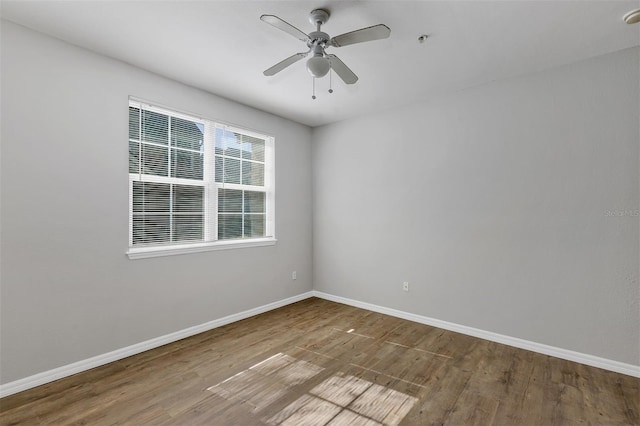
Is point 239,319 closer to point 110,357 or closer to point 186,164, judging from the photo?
point 110,357

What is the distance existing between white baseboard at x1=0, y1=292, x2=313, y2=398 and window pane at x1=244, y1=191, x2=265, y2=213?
1.31m

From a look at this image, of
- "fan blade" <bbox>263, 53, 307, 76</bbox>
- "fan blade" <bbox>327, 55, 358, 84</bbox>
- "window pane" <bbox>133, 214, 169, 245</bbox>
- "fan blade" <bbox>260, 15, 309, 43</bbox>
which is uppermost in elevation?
"fan blade" <bbox>260, 15, 309, 43</bbox>

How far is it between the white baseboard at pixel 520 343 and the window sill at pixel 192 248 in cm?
163

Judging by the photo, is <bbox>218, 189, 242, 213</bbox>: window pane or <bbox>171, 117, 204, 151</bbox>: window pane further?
<bbox>218, 189, 242, 213</bbox>: window pane

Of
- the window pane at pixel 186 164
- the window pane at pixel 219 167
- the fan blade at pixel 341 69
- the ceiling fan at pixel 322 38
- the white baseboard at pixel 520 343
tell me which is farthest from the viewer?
the window pane at pixel 219 167

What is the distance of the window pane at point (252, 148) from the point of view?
3909 mm

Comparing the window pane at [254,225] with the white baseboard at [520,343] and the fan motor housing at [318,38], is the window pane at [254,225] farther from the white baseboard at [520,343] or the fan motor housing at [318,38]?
the fan motor housing at [318,38]

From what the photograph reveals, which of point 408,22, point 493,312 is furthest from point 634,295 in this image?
point 408,22

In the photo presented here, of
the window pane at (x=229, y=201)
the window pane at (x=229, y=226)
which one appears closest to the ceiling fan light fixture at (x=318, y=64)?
the window pane at (x=229, y=201)

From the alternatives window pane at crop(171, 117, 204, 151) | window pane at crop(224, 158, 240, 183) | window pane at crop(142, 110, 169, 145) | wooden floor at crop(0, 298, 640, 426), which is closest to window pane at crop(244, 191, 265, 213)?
window pane at crop(224, 158, 240, 183)

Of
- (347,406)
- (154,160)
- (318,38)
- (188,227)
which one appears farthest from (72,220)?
(347,406)

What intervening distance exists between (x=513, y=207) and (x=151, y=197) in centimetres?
369

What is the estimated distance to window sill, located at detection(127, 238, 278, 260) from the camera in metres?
2.84

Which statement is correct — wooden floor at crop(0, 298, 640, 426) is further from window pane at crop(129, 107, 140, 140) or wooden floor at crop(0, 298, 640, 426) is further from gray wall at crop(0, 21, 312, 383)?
window pane at crop(129, 107, 140, 140)
